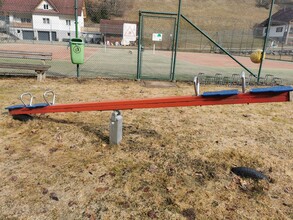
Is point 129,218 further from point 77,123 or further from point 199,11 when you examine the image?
point 199,11

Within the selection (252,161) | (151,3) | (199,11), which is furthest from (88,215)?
(199,11)

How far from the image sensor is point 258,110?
19.1ft

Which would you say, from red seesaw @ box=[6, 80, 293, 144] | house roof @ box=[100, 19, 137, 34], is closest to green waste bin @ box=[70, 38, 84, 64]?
red seesaw @ box=[6, 80, 293, 144]

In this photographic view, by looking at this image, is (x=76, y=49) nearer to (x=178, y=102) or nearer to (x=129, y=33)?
(x=129, y=33)

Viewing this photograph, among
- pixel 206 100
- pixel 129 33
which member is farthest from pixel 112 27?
pixel 206 100

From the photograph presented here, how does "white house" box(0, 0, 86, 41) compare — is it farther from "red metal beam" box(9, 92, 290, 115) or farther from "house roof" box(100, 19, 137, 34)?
"red metal beam" box(9, 92, 290, 115)

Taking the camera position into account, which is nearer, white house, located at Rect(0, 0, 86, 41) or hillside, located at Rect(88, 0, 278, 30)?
white house, located at Rect(0, 0, 86, 41)

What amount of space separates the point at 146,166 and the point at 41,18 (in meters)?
53.0

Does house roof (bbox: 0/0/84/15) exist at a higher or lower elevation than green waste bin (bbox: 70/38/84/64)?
higher

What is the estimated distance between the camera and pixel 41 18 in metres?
48.3

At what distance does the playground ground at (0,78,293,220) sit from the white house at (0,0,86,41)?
41306 millimetres

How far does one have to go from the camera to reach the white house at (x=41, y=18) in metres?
43.4

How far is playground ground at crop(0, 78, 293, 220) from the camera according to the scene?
7.73ft

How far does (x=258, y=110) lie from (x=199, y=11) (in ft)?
250
